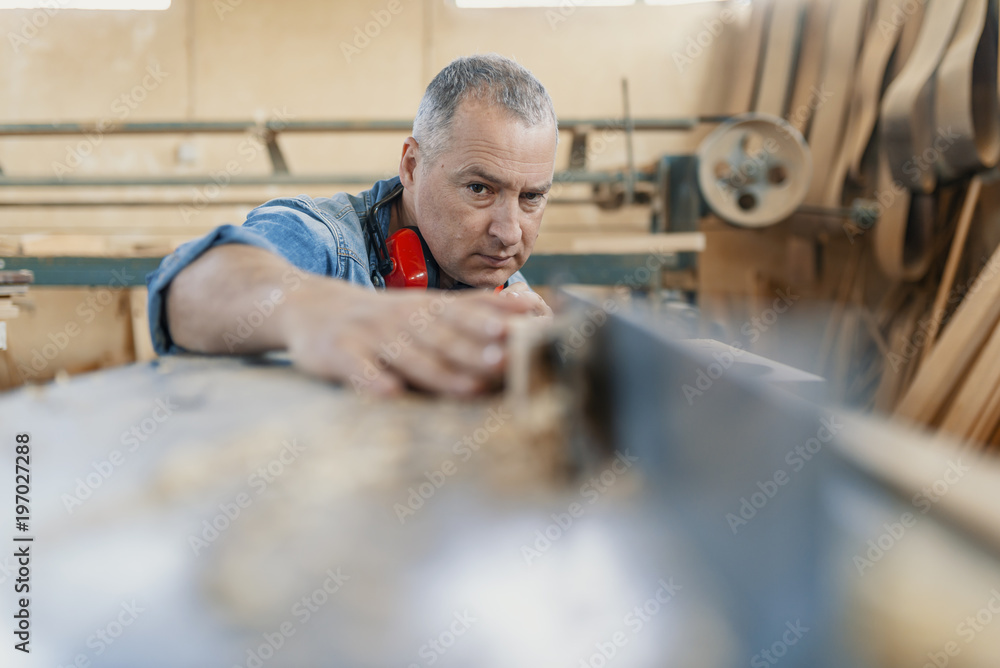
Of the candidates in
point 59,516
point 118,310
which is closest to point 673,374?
point 59,516

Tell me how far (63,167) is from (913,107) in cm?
520

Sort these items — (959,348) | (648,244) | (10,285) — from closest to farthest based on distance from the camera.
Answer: (10,285), (959,348), (648,244)

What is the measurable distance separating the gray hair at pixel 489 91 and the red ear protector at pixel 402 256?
193mm

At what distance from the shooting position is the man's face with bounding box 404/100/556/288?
129cm

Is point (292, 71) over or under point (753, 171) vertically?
over

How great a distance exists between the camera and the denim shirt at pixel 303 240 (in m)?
0.80

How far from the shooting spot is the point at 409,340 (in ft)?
1.84

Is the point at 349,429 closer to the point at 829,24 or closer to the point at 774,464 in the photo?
the point at 774,464

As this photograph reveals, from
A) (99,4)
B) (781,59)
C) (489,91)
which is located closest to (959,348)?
(489,91)

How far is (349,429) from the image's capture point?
1.68 ft

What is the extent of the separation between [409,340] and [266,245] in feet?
1.11

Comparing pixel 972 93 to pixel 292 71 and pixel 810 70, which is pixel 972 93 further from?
pixel 292 71

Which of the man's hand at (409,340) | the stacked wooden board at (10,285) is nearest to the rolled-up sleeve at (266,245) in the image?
the man's hand at (409,340)

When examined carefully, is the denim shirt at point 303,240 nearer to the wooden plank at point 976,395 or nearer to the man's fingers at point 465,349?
the man's fingers at point 465,349
